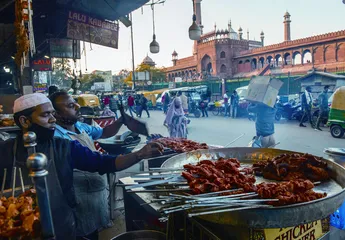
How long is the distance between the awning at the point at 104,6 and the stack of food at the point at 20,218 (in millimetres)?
7307

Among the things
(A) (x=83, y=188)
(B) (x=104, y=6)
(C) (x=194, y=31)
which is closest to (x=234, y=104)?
(C) (x=194, y=31)

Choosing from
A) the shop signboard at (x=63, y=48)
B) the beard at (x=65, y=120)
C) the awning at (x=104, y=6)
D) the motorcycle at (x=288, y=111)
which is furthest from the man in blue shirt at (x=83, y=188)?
the motorcycle at (x=288, y=111)

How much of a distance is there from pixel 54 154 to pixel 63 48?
1020cm

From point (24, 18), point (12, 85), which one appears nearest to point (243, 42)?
point (12, 85)

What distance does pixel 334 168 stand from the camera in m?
2.36

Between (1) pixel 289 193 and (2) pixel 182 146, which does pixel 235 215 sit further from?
(2) pixel 182 146

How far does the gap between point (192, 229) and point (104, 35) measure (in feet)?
28.6

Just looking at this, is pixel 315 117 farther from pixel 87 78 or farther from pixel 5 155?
pixel 87 78

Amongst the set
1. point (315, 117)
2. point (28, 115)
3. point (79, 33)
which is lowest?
point (315, 117)

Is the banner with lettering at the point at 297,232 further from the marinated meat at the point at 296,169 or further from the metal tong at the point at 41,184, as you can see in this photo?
the metal tong at the point at 41,184

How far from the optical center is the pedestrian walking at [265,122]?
6383 millimetres

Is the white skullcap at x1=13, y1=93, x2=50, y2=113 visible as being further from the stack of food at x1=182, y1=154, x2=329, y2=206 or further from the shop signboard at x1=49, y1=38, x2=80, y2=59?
the shop signboard at x1=49, y1=38, x2=80, y2=59

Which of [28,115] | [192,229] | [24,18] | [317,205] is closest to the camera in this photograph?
[317,205]

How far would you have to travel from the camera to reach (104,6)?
27.9ft
